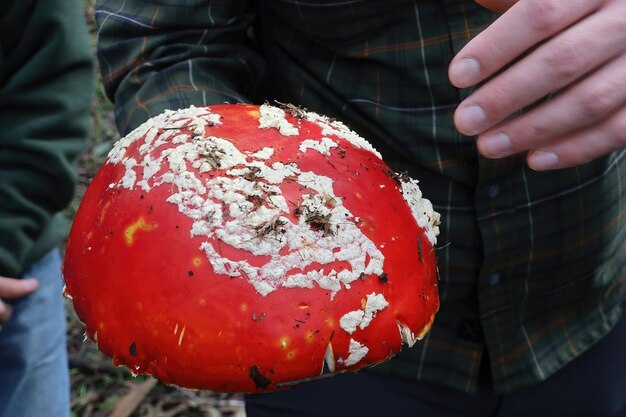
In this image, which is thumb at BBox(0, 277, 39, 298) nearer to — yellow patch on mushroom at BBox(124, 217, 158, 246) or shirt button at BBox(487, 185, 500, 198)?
yellow patch on mushroom at BBox(124, 217, 158, 246)

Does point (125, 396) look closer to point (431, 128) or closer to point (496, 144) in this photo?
point (431, 128)

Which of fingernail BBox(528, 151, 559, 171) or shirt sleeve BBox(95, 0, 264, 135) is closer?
fingernail BBox(528, 151, 559, 171)

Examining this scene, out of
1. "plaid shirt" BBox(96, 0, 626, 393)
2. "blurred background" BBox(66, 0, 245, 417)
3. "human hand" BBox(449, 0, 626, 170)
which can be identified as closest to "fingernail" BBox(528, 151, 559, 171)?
"human hand" BBox(449, 0, 626, 170)

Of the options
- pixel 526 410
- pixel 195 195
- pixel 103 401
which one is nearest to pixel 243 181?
pixel 195 195

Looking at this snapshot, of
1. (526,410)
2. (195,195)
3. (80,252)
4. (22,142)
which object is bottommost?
(526,410)

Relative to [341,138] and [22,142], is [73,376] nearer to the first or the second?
[22,142]

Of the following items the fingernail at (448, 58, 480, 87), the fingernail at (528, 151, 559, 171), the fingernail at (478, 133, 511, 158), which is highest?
the fingernail at (448, 58, 480, 87)
